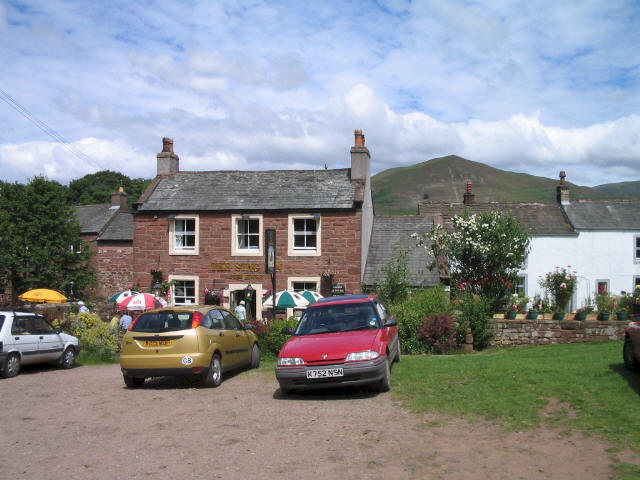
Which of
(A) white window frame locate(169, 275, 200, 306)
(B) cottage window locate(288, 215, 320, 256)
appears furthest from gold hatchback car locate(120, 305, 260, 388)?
(A) white window frame locate(169, 275, 200, 306)

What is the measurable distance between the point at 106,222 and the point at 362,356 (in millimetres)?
31823

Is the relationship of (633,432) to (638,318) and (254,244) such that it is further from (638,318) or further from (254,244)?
(254,244)

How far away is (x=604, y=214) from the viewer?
3262cm

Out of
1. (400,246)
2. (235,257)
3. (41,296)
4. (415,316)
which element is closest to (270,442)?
(415,316)

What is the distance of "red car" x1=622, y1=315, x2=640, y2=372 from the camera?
30.5ft

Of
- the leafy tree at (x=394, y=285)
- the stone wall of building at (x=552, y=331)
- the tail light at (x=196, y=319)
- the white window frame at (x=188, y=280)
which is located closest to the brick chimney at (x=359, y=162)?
the leafy tree at (x=394, y=285)

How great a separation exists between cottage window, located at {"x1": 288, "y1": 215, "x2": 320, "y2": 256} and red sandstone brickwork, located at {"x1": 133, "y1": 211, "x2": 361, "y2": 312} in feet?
0.73

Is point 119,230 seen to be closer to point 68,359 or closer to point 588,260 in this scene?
point 68,359

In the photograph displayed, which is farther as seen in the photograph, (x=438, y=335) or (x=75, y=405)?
(x=438, y=335)

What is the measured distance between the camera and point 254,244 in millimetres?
25328

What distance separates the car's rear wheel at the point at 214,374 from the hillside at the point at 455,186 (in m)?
132

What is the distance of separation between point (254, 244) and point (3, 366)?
13.3 metres

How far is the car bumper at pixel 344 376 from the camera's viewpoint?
29.8 feet

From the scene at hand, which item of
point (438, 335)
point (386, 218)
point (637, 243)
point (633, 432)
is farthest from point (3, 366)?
point (637, 243)
